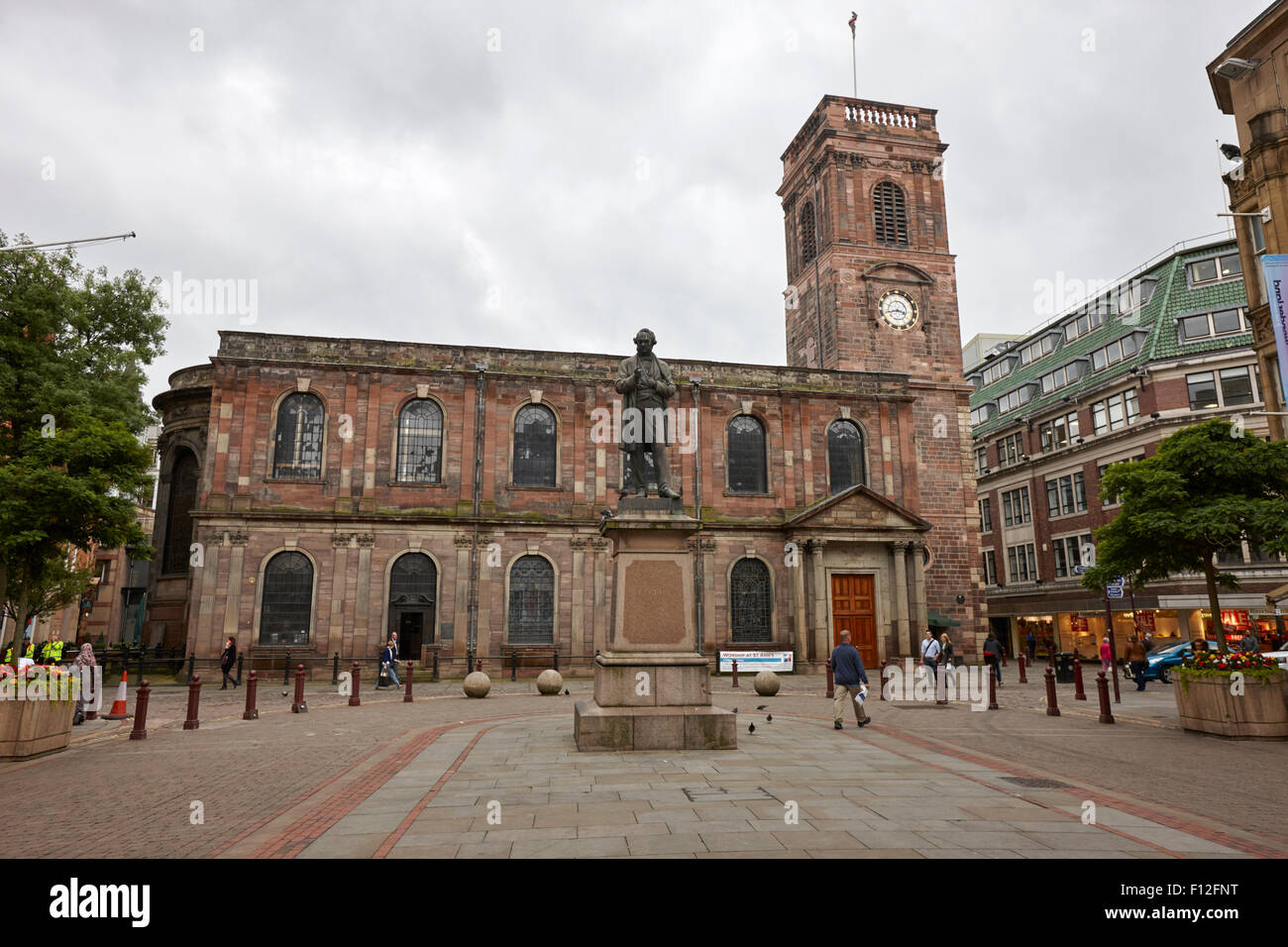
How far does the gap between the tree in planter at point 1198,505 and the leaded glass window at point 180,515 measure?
3388cm

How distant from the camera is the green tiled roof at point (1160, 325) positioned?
35.3 metres

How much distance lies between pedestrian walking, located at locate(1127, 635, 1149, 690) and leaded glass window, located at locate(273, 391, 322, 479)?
28997mm

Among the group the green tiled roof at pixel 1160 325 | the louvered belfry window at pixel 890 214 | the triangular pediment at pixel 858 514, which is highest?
the louvered belfry window at pixel 890 214

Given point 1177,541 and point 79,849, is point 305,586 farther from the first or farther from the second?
point 1177,541

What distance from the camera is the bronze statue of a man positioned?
11562 millimetres

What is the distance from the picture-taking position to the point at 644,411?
38.5ft

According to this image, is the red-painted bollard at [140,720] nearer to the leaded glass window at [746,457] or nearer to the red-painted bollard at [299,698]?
the red-painted bollard at [299,698]

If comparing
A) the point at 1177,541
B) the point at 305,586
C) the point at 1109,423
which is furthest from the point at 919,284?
the point at 305,586

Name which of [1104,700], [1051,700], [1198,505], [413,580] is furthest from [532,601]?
[1198,505]

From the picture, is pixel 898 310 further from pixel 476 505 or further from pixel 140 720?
pixel 140 720

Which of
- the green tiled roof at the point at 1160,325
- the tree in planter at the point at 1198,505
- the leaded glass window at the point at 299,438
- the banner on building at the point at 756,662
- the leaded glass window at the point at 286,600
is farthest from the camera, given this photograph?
the green tiled roof at the point at 1160,325

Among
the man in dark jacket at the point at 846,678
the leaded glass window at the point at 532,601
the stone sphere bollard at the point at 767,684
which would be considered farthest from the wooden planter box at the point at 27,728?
the leaded glass window at the point at 532,601

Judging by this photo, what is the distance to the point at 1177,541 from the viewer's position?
15.8 metres

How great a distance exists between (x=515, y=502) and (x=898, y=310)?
2174 cm
